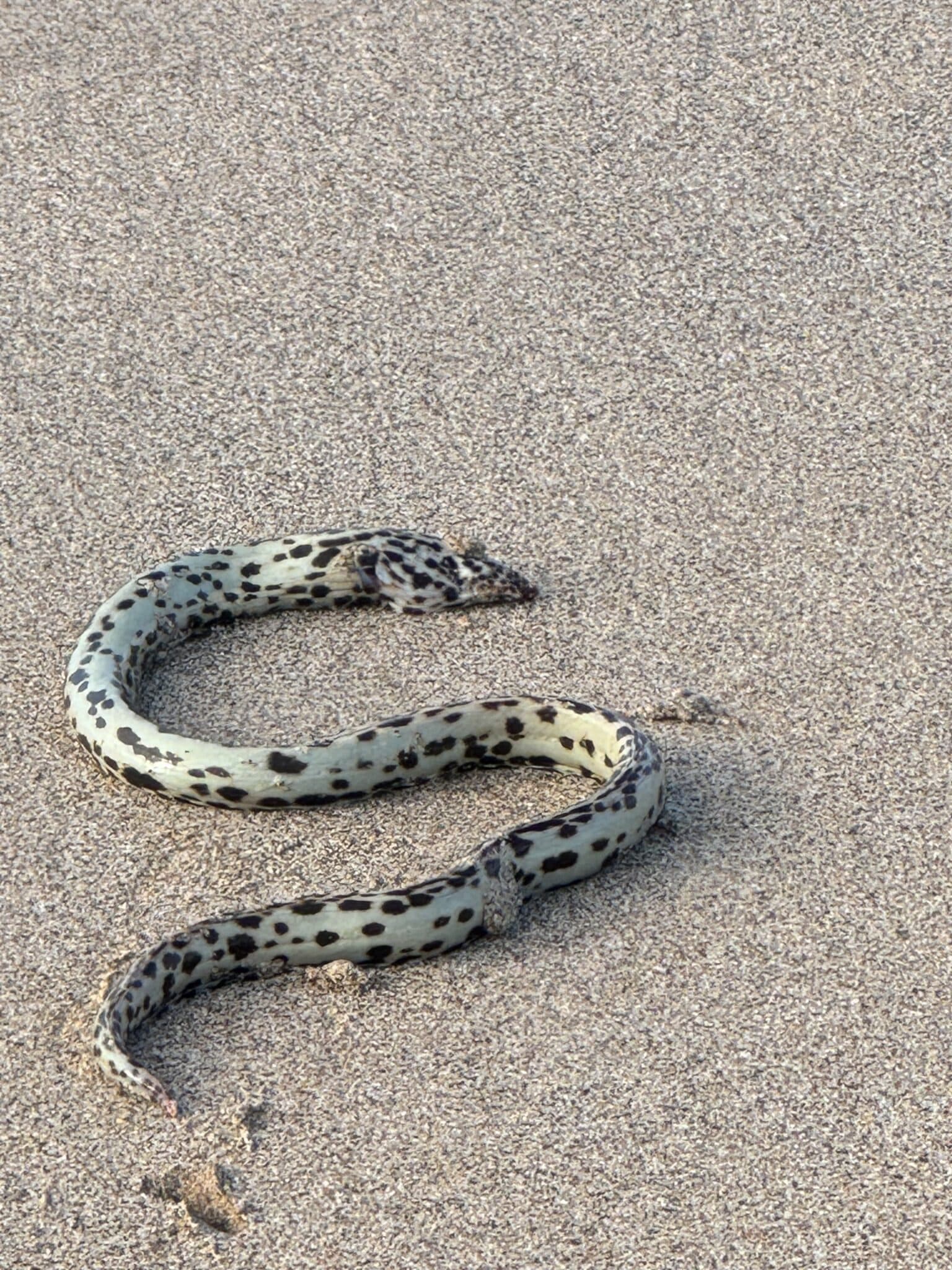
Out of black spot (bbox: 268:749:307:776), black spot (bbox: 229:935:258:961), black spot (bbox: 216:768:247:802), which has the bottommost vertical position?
black spot (bbox: 229:935:258:961)

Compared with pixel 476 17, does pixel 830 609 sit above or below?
below

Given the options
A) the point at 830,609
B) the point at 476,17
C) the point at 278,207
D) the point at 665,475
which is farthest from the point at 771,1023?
the point at 476,17

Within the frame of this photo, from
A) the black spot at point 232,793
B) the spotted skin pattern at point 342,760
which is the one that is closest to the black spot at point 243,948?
the spotted skin pattern at point 342,760

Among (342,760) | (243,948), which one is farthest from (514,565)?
(243,948)

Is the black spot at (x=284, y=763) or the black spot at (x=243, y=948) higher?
the black spot at (x=284, y=763)

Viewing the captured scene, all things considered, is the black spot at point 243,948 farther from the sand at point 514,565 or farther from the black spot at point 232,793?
the black spot at point 232,793

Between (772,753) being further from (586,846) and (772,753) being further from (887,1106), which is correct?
(887,1106)

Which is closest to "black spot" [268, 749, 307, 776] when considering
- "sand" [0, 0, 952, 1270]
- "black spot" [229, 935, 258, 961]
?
"sand" [0, 0, 952, 1270]

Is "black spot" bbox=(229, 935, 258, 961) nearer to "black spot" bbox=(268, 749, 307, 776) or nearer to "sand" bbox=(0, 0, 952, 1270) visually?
"sand" bbox=(0, 0, 952, 1270)
